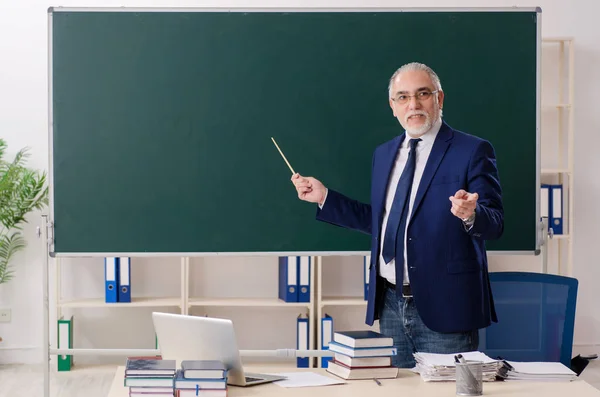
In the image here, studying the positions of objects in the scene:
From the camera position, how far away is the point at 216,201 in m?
3.61

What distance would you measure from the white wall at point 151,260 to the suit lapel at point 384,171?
8.74 ft

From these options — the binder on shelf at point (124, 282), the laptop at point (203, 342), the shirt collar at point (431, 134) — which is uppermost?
the shirt collar at point (431, 134)

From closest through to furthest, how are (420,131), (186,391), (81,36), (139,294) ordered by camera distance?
1. (186,391)
2. (420,131)
3. (81,36)
4. (139,294)

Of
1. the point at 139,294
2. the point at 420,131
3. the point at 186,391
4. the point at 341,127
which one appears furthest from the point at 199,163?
the point at 139,294

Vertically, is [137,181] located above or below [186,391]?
above

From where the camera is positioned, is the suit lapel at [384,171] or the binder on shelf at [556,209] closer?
the suit lapel at [384,171]

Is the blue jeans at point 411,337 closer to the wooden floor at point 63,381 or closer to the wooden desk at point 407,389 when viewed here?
the wooden desk at point 407,389

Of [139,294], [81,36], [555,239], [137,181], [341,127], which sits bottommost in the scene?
[139,294]

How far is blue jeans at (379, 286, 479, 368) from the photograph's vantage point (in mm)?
2953

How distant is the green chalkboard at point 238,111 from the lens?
3590 millimetres

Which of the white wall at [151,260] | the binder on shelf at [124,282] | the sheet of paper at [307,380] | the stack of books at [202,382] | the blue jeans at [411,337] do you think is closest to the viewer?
the stack of books at [202,382]

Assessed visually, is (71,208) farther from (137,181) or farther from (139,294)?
(139,294)

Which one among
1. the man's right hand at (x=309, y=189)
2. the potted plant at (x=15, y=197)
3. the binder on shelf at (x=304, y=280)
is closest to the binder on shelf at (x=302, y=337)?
the binder on shelf at (x=304, y=280)

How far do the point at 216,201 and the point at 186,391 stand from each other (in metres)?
1.38
